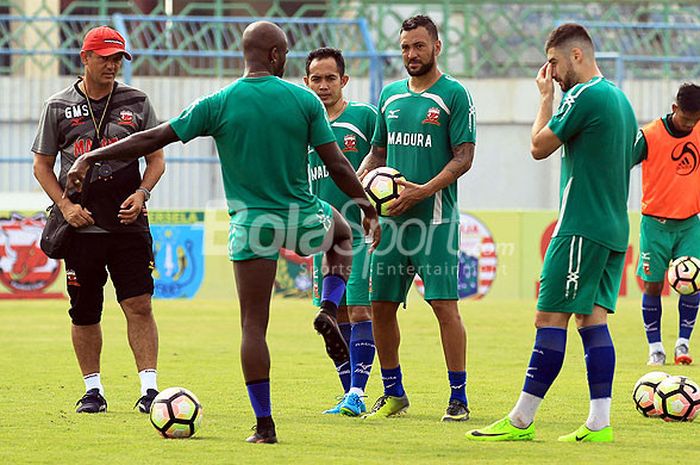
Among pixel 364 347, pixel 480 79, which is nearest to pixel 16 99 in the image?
pixel 480 79

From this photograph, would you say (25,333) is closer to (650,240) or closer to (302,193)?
(650,240)

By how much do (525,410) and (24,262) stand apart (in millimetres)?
16808

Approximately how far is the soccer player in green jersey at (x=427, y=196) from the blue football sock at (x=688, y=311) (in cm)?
485

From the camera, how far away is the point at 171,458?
24.5ft

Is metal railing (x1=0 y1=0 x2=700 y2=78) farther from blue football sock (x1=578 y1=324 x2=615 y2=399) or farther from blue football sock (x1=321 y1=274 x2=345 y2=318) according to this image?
blue football sock (x1=578 y1=324 x2=615 y2=399)

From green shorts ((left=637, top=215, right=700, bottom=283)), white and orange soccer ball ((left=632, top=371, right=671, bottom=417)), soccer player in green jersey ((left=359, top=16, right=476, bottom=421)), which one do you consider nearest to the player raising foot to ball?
green shorts ((left=637, top=215, right=700, bottom=283))

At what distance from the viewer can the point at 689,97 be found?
1281cm

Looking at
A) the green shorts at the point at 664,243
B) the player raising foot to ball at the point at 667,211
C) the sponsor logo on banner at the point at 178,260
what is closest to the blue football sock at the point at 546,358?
the player raising foot to ball at the point at 667,211

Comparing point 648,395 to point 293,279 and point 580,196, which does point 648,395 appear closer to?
point 580,196

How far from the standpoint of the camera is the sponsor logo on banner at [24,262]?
23516 mm

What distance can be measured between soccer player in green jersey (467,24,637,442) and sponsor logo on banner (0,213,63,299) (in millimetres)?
16664

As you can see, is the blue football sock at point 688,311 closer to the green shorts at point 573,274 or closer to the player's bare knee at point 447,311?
the player's bare knee at point 447,311

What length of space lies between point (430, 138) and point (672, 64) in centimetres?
2328

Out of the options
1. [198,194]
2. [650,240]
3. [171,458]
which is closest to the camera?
[171,458]
